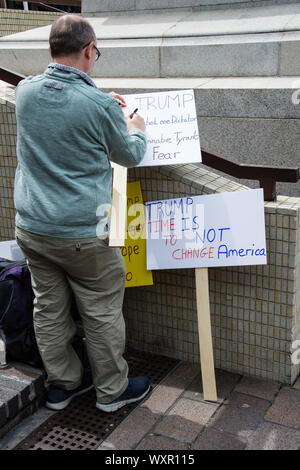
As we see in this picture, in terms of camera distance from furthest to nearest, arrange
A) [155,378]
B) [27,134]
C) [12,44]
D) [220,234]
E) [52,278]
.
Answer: [12,44]
[155,378]
[220,234]
[52,278]
[27,134]

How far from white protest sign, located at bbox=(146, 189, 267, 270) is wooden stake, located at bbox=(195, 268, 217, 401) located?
9 cm

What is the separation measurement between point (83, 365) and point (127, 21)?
15.8 ft

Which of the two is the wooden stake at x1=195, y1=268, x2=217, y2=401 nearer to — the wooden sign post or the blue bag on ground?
the wooden sign post

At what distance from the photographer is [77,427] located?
9.53ft

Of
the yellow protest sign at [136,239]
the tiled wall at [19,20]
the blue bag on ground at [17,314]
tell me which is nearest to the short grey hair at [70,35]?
the yellow protest sign at [136,239]

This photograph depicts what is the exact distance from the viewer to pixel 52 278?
2.88 metres

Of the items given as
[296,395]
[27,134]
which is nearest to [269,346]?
[296,395]

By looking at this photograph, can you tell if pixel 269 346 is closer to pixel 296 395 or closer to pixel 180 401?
pixel 296 395

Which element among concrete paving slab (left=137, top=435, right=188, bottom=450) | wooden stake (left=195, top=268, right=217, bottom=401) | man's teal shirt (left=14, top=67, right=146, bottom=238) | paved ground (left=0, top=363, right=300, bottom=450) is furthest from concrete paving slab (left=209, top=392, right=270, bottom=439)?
man's teal shirt (left=14, top=67, right=146, bottom=238)

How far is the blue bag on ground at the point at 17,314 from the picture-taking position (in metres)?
3.09

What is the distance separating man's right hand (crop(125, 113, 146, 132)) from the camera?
289 cm

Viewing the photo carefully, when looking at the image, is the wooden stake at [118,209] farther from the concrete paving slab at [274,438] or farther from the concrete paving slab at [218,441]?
the concrete paving slab at [274,438]

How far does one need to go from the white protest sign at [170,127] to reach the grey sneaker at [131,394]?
1255 millimetres

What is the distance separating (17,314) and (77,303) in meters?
0.42
